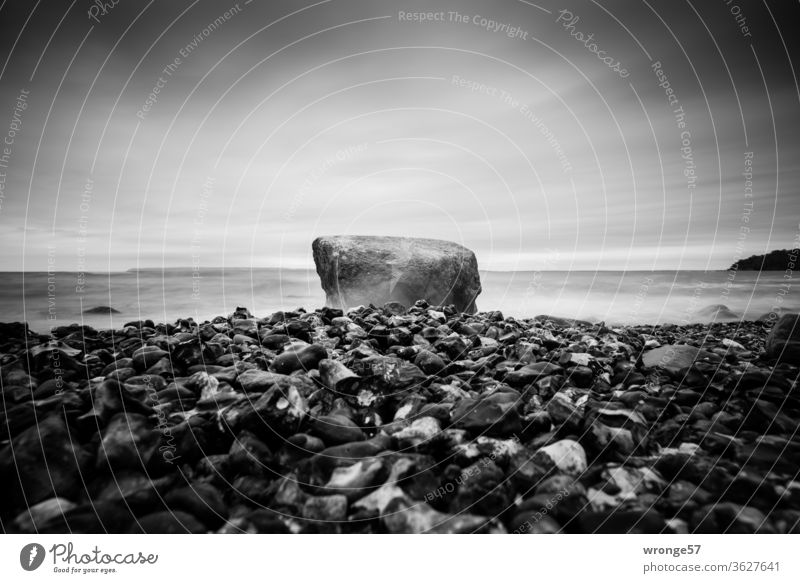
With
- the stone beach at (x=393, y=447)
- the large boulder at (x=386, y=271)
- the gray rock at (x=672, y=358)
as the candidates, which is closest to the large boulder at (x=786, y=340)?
the stone beach at (x=393, y=447)

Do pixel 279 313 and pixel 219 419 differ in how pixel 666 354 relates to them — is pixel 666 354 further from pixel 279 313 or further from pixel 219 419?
pixel 279 313

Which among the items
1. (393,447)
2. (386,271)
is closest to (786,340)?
(393,447)

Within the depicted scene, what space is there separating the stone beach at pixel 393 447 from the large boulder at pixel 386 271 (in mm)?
4236

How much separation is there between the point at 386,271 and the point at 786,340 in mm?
5338

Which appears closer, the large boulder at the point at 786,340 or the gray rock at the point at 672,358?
the gray rock at the point at 672,358

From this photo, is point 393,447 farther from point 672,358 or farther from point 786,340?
point 786,340

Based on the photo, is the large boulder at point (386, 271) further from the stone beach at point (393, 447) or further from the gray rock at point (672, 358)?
the gray rock at point (672, 358)

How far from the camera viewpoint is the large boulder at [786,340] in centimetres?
310

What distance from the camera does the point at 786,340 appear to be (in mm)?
3168

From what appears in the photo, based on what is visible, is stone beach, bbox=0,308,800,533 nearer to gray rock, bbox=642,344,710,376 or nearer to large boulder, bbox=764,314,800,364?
gray rock, bbox=642,344,710,376

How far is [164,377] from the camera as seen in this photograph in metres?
2.72

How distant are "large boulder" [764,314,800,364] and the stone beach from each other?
0.26 metres

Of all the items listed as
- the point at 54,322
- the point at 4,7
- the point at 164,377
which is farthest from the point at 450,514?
the point at 54,322

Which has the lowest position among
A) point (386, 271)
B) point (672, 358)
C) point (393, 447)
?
point (393, 447)
